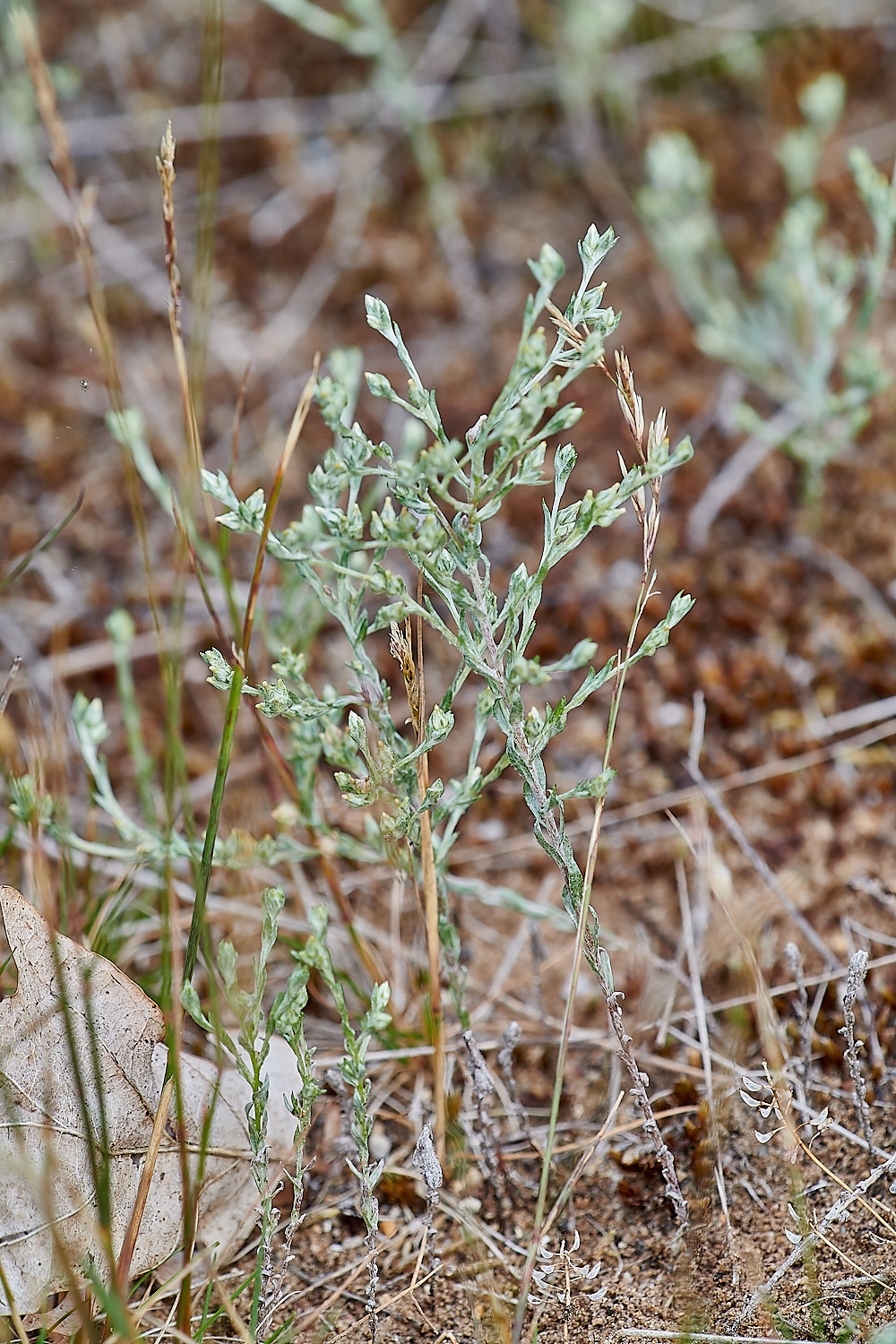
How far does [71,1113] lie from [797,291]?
3.16m

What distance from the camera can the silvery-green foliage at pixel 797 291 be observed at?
292cm

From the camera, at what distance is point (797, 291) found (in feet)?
11.2

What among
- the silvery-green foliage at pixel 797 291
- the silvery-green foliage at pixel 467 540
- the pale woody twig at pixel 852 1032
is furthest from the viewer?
the silvery-green foliage at pixel 797 291

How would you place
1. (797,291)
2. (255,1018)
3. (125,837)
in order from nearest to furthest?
(255,1018), (125,837), (797,291)

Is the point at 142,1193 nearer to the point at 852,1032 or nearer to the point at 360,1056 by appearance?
the point at 360,1056

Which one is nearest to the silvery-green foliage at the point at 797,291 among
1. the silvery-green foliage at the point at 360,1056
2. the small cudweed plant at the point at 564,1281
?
the silvery-green foliage at the point at 360,1056

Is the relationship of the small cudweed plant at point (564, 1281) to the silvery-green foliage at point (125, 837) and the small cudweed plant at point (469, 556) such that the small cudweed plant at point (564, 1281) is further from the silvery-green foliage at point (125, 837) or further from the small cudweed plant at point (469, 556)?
the silvery-green foliage at point (125, 837)

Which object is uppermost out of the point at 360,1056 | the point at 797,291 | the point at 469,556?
the point at 797,291

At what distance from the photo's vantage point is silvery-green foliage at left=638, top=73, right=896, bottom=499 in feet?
9.57

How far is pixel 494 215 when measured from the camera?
420cm

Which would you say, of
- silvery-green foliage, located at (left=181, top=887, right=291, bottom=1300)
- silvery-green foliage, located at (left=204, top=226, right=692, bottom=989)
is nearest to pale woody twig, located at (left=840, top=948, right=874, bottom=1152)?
silvery-green foliage, located at (left=204, top=226, right=692, bottom=989)

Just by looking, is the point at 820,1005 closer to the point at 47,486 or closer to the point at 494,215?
the point at 47,486

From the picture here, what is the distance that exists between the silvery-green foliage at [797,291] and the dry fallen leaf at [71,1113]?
7.59 feet

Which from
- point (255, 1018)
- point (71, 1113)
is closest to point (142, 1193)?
point (71, 1113)
